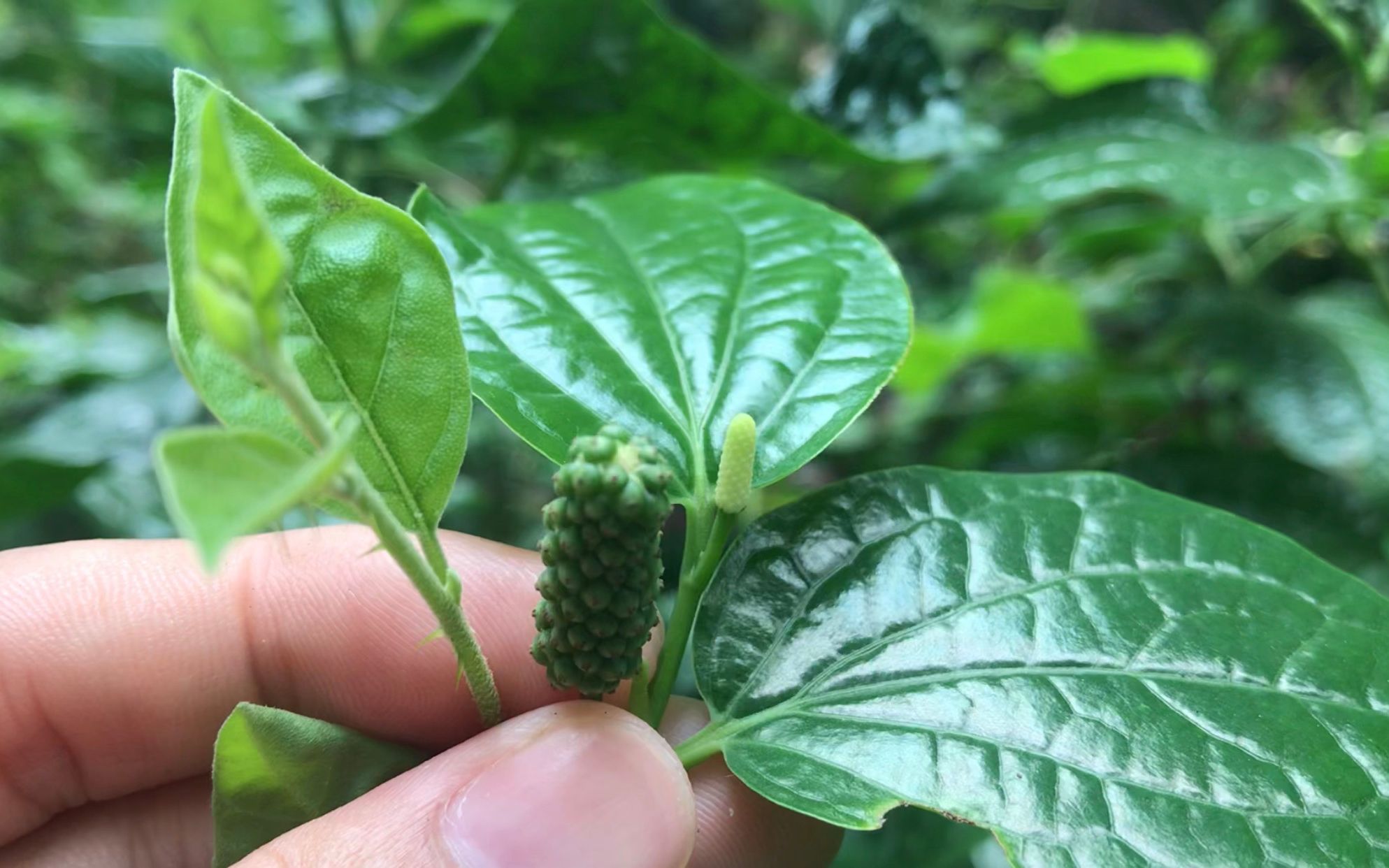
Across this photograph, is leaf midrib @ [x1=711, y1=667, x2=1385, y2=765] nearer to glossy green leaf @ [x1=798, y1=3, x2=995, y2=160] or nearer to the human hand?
the human hand

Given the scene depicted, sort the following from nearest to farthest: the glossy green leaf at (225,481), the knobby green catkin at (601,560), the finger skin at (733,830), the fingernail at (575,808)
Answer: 1. the glossy green leaf at (225,481)
2. the knobby green catkin at (601,560)
3. the fingernail at (575,808)
4. the finger skin at (733,830)

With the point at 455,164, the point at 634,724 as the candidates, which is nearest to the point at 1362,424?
the point at 634,724

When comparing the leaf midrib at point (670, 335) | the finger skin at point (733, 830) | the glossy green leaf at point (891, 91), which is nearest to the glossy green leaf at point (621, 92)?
the glossy green leaf at point (891, 91)

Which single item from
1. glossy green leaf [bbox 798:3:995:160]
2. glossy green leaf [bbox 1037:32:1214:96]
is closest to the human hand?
glossy green leaf [bbox 798:3:995:160]

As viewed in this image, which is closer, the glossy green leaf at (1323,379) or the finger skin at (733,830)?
the finger skin at (733,830)

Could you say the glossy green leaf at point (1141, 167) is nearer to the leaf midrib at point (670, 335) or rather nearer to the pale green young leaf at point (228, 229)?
the leaf midrib at point (670, 335)
